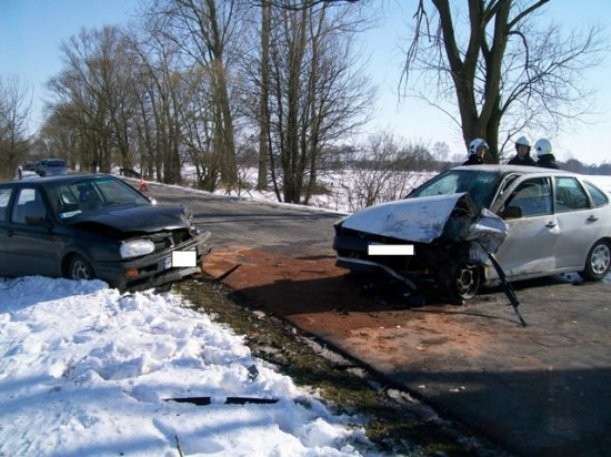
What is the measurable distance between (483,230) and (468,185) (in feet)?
3.91

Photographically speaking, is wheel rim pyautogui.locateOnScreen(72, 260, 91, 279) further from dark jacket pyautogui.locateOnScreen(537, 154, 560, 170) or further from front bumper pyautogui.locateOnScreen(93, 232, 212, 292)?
dark jacket pyautogui.locateOnScreen(537, 154, 560, 170)

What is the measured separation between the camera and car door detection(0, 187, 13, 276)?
24.0ft

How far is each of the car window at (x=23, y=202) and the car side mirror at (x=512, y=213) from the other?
595 centimetres

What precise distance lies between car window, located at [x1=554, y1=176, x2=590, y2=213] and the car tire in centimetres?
A: 63

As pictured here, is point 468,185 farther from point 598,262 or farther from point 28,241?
point 28,241

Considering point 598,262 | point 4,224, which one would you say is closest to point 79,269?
point 4,224

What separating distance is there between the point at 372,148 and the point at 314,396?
2145 centimetres

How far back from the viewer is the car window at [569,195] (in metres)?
6.78

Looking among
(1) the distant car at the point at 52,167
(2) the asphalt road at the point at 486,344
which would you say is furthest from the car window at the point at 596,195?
(1) the distant car at the point at 52,167

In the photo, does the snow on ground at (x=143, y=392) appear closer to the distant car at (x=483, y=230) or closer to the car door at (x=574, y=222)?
the distant car at (x=483, y=230)

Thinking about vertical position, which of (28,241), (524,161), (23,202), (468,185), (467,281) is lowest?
(467,281)

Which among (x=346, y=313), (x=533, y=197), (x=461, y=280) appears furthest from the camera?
(x=533, y=197)

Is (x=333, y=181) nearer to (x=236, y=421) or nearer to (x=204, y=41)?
(x=204, y=41)

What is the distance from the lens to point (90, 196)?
23.5ft
